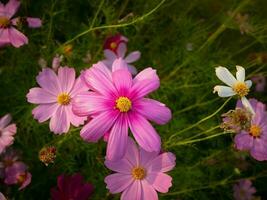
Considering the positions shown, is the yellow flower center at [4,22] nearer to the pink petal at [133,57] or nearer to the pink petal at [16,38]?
the pink petal at [16,38]

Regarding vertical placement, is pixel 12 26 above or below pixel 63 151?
above

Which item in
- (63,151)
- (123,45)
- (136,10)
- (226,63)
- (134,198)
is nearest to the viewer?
(134,198)

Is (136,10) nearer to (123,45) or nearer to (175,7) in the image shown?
(175,7)

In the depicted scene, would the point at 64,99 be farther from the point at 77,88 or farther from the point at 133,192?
the point at 133,192

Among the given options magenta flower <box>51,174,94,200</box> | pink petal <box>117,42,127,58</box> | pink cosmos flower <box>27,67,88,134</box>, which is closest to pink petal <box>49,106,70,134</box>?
pink cosmos flower <box>27,67,88,134</box>

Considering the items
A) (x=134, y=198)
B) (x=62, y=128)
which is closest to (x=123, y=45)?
(x=62, y=128)

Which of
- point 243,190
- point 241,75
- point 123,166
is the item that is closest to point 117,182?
point 123,166

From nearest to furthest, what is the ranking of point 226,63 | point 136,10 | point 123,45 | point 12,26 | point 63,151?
1. point 12,26
2. point 63,151
3. point 123,45
4. point 226,63
5. point 136,10

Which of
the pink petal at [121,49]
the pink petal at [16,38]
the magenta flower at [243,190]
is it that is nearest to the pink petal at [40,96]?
the pink petal at [16,38]
